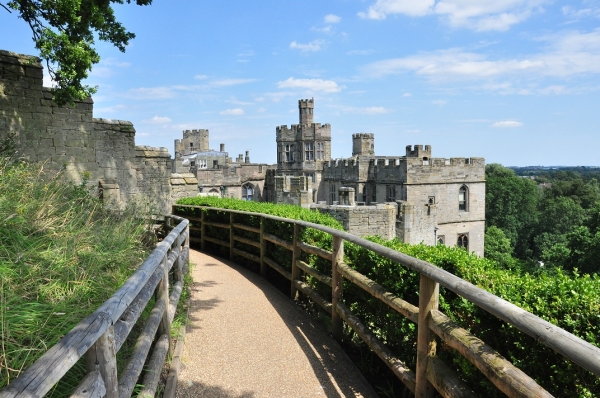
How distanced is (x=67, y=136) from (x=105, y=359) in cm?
1178

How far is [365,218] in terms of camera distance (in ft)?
57.3

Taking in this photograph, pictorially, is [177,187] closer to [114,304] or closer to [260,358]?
[260,358]

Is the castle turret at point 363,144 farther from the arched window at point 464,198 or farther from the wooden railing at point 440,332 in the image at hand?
the wooden railing at point 440,332

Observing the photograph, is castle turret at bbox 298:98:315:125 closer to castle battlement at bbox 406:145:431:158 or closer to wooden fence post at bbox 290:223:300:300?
castle battlement at bbox 406:145:431:158

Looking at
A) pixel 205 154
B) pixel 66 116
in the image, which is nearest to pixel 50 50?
pixel 66 116

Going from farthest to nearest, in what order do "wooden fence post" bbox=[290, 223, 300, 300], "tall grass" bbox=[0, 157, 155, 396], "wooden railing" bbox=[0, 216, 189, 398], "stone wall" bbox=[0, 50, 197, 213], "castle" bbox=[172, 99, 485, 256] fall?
1. "castle" bbox=[172, 99, 485, 256]
2. "stone wall" bbox=[0, 50, 197, 213]
3. "wooden fence post" bbox=[290, 223, 300, 300]
4. "tall grass" bbox=[0, 157, 155, 396]
5. "wooden railing" bbox=[0, 216, 189, 398]

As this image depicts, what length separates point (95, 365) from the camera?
2160mm

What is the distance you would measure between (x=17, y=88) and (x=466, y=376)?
38.2 feet

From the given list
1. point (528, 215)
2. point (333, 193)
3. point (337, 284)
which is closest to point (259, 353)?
point (337, 284)

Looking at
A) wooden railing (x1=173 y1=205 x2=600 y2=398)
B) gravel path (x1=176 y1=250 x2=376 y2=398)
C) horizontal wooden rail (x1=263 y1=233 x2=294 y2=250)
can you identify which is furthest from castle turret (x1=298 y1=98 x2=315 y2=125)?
wooden railing (x1=173 y1=205 x2=600 y2=398)

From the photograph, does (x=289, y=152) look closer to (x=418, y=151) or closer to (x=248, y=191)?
(x=248, y=191)

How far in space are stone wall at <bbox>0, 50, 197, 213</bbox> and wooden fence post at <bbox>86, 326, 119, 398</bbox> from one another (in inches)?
292

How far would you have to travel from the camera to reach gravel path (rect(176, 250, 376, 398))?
4.32 m

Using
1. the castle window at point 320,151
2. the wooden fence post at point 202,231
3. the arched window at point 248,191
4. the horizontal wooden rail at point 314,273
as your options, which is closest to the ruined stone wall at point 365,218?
the wooden fence post at point 202,231
